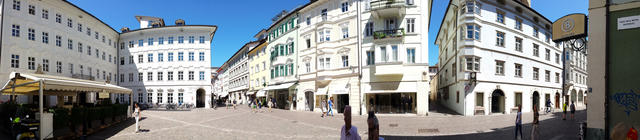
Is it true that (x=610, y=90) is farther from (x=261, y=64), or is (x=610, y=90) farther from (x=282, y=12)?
(x=261, y=64)

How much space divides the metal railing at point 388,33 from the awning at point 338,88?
478 cm

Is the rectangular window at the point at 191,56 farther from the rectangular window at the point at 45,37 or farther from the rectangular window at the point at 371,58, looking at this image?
the rectangular window at the point at 371,58

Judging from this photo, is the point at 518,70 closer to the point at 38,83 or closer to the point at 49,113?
the point at 49,113

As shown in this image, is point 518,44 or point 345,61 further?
point 518,44

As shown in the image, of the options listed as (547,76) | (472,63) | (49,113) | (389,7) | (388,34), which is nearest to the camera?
(49,113)

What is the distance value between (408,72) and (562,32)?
12667 millimetres

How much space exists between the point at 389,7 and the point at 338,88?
25.7 ft

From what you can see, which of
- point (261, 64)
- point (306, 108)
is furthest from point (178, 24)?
point (306, 108)

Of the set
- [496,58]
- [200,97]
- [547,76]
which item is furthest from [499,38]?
[200,97]

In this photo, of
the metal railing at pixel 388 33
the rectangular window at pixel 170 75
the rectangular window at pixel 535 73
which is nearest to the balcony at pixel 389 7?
the metal railing at pixel 388 33

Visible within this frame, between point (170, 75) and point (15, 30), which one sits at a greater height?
point (15, 30)

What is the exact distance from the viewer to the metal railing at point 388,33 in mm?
21948

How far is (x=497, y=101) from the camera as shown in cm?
2338

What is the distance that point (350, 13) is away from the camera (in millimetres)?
24328
